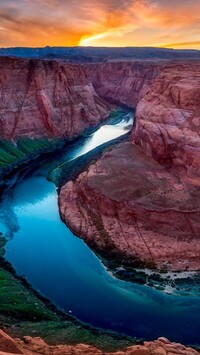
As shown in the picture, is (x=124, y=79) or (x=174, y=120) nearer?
(x=174, y=120)

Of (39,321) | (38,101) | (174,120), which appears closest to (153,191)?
(174,120)

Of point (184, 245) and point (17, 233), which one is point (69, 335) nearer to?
point (184, 245)

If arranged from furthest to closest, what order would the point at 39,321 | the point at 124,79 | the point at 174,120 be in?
the point at 124,79, the point at 174,120, the point at 39,321

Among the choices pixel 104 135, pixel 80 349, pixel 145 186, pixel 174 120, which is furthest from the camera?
pixel 104 135

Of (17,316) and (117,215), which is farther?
(117,215)

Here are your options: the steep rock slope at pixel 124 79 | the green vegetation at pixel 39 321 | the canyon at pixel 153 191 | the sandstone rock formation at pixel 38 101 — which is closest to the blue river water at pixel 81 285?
the green vegetation at pixel 39 321

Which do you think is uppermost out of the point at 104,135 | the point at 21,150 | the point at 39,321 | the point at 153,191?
the point at 104,135

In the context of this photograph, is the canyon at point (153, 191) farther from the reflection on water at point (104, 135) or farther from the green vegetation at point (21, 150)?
the reflection on water at point (104, 135)

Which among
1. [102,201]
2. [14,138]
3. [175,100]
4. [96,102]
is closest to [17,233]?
[102,201]

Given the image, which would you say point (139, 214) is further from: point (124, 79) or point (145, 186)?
point (124, 79)
